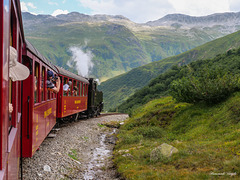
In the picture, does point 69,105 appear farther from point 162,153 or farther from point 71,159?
point 162,153

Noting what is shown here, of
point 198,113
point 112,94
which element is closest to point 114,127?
point 198,113

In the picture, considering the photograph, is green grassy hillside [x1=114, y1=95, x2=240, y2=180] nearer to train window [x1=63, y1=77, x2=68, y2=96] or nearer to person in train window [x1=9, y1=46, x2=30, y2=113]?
train window [x1=63, y1=77, x2=68, y2=96]

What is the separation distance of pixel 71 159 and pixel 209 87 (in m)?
8.94

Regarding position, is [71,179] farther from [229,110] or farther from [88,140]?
[229,110]

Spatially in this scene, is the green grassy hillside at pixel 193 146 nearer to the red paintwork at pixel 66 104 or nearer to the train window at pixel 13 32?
the red paintwork at pixel 66 104

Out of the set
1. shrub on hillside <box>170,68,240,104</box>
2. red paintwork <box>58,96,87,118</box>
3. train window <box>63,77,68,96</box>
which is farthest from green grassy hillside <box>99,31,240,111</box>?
train window <box>63,77,68,96</box>

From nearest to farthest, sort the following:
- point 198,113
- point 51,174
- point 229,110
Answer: point 51,174
point 229,110
point 198,113

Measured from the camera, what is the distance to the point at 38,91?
6.81 meters

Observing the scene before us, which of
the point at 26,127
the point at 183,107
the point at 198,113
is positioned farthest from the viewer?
the point at 183,107

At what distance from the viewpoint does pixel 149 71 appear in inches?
5797

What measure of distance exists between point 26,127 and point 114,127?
14.9 meters

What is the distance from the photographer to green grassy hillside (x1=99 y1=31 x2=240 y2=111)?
394ft

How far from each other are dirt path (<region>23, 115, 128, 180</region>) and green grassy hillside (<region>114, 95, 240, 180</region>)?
30.1 inches

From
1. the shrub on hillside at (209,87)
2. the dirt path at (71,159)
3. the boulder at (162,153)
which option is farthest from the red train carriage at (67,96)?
the shrub on hillside at (209,87)
